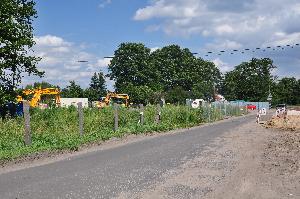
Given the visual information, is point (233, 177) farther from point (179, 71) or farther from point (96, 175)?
Answer: point (179, 71)

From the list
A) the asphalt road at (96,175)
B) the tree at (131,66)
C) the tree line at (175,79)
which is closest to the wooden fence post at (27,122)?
the asphalt road at (96,175)

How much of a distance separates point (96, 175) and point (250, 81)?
144m

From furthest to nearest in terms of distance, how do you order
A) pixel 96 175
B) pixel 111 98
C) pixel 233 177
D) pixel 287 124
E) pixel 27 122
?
pixel 111 98
pixel 287 124
pixel 27 122
pixel 96 175
pixel 233 177

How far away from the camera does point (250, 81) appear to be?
15012 cm

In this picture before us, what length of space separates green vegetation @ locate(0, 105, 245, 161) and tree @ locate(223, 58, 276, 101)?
117105mm

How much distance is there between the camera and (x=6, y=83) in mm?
29281

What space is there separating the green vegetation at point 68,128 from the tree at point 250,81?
4610 inches

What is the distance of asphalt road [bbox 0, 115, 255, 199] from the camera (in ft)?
28.5

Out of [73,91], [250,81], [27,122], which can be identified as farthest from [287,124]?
[250,81]

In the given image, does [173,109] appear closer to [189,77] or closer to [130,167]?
[130,167]

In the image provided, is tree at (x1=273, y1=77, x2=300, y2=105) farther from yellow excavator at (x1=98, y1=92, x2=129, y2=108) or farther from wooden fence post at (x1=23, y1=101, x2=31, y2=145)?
wooden fence post at (x1=23, y1=101, x2=31, y2=145)

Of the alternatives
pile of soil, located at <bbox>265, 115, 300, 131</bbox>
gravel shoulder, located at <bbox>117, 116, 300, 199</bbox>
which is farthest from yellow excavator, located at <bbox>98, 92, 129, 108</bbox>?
gravel shoulder, located at <bbox>117, 116, 300, 199</bbox>

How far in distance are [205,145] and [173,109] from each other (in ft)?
55.7

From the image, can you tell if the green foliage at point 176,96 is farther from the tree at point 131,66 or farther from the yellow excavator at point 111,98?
the yellow excavator at point 111,98
